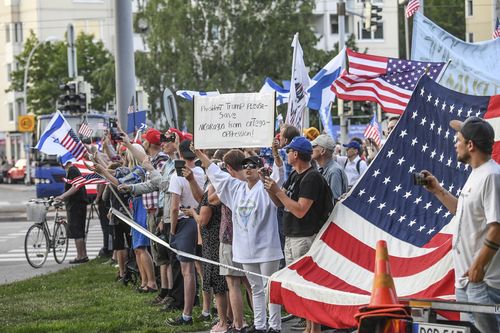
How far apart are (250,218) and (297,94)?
336 cm

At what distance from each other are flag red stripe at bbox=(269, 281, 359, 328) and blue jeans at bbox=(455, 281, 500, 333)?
1430 millimetres

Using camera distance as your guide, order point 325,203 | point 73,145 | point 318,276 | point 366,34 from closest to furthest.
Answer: point 318,276 < point 325,203 < point 73,145 < point 366,34

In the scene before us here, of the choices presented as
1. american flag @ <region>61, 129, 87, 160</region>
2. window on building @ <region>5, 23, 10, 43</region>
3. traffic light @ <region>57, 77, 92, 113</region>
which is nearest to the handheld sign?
american flag @ <region>61, 129, 87, 160</region>

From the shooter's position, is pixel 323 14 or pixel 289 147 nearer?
pixel 289 147

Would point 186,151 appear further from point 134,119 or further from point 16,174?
point 16,174

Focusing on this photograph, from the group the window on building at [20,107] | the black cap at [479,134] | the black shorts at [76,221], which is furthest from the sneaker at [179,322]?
the window on building at [20,107]

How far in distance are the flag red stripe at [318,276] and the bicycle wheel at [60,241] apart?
34.3 ft

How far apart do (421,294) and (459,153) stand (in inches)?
54.0

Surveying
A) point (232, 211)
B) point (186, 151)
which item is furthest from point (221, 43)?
point (232, 211)

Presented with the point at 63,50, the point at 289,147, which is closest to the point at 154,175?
the point at 289,147

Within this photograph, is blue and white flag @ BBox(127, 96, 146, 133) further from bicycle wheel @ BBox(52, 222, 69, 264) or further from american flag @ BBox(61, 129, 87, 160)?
bicycle wheel @ BBox(52, 222, 69, 264)

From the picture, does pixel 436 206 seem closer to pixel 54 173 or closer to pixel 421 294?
pixel 421 294

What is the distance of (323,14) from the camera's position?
264 feet

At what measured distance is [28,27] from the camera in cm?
8931
